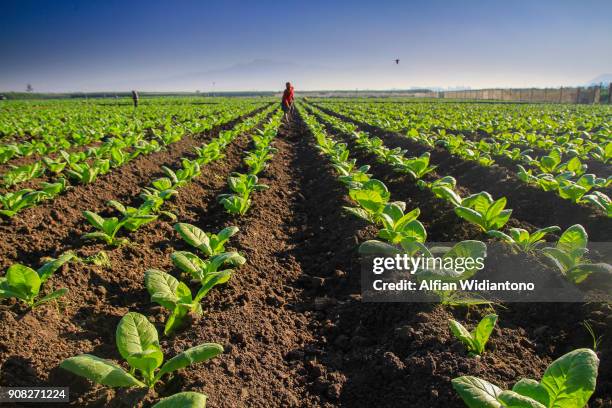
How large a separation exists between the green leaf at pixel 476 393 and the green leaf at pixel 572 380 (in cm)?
20

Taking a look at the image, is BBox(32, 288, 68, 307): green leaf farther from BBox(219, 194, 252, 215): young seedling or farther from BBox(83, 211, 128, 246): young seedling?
BBox(219, 194, 252, 215): young seedling

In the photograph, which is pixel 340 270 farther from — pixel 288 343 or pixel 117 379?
pixel 117 379

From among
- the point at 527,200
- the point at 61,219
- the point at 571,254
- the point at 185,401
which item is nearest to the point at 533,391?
the point at 185,401

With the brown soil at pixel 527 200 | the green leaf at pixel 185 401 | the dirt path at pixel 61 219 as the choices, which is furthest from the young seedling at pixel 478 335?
the dirt path at pixel 61 219

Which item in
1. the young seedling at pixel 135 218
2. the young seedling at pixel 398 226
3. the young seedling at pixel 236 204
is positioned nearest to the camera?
the young seedling at pixel 398 226

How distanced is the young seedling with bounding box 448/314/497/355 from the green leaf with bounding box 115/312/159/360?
1578 millimetres

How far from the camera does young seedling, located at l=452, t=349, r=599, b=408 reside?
1.49 m

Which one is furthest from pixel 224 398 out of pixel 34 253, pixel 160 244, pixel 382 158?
pixel 382 158

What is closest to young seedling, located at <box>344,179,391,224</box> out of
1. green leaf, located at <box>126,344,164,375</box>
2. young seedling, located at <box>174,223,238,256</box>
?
young seedling, located at <box>174,223,238,256</box>

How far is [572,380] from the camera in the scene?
150 centimetres

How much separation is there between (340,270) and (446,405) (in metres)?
1.81

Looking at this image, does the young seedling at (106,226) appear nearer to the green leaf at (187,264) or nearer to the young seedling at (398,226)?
the green leaf at (187,264)

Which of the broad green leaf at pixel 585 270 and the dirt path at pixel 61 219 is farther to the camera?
the dirt path at pixel 61 219

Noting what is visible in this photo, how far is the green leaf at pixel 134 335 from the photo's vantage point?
78.4 inches
